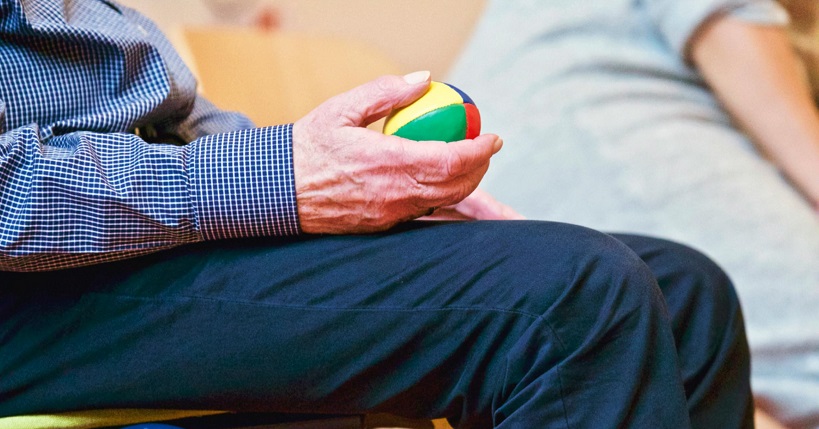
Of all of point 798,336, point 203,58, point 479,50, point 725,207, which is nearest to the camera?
point 798,336

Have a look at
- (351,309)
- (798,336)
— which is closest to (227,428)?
(351,309)

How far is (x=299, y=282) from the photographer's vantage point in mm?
664

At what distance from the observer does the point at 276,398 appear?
68 centimetres

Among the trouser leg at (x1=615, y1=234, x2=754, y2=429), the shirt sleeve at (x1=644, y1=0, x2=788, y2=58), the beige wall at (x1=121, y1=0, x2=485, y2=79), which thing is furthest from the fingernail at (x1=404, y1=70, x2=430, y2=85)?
the beige wall at (x1=121, y1=0, x2=485, y2=79)

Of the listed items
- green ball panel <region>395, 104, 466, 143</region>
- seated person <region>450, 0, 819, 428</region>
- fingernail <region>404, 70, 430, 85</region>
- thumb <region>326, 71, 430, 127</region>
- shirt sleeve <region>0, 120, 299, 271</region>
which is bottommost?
seated person <region>450, 0, 819, 428</region>

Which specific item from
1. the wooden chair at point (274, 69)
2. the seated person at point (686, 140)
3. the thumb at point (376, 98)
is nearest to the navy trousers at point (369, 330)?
the thumb at point (376, 98)

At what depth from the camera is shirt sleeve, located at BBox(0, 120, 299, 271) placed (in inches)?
24.9

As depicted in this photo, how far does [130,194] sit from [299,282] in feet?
0.54

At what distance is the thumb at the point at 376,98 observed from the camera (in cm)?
68

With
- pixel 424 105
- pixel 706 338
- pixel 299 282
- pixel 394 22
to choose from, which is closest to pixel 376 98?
pixel 424 105

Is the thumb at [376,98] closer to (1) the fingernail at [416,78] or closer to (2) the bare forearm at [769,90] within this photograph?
(1) the fingernail at [416,78]

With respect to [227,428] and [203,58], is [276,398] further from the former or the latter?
[203,58]

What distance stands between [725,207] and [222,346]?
3.29ft

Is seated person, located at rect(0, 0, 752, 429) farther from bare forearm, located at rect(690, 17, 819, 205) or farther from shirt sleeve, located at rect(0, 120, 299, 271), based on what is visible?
bare forearm, located at rect(690, 17, 819, 205)
